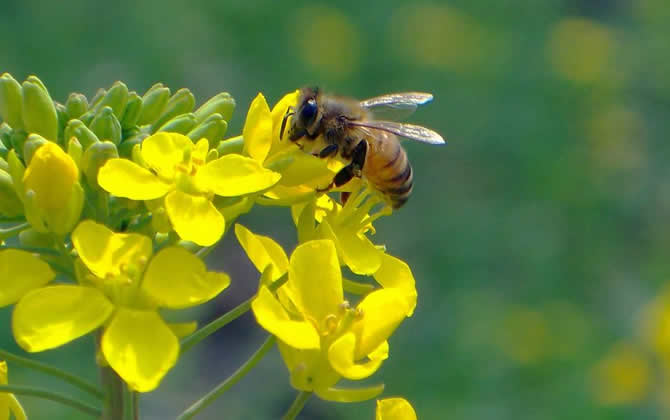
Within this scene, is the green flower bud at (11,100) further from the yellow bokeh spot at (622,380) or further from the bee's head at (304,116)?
the yellow bokeh spot at (622,380)

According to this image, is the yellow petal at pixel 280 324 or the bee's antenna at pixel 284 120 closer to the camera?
the yellow petal at pixel 280 324

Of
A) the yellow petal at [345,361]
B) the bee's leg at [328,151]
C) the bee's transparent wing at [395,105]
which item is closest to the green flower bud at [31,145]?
the yellow petal at [345,361]

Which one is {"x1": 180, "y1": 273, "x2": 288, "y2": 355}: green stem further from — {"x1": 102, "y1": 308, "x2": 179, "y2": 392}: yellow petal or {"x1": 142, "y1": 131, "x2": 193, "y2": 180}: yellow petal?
{"x1": 142, "y1": 131, "x2": 193, "y2": 180}: yellow petal

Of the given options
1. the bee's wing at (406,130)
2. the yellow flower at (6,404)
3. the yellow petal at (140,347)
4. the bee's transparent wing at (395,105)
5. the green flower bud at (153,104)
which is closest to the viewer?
the yellow petal at (140,347)

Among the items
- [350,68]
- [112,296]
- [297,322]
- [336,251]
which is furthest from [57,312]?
[350,68]

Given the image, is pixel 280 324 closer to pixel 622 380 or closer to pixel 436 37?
pixel 622 380

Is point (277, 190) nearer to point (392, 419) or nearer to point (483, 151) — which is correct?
point (392, 419)
